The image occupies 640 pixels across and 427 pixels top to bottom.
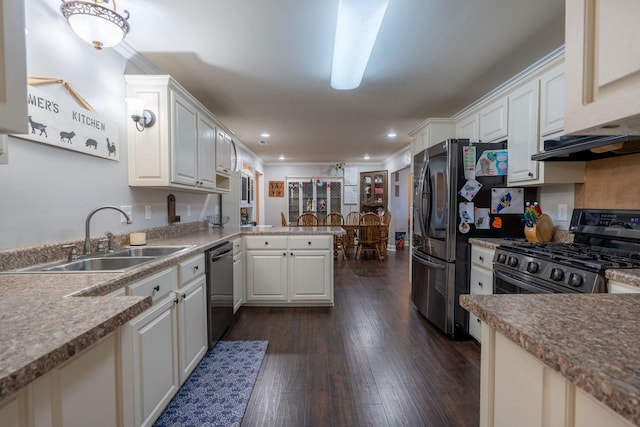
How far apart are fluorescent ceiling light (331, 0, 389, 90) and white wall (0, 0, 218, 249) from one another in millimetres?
1591

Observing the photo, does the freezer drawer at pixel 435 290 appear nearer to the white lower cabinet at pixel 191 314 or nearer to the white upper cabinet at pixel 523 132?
the white upper cabinet at pixel 523 132

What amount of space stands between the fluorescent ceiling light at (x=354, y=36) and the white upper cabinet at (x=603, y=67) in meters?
1.00

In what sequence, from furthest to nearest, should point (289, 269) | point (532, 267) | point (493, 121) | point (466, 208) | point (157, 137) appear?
point (289, 269) → point (493, 121) → point (466, 208) → point (157, 137) → point (532, 267)

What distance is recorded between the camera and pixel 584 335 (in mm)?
572

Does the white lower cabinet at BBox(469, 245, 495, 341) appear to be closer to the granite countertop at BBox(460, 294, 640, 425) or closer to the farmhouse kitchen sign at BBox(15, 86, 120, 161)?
the granite countertop at BBox(460, 294, 640, 425)

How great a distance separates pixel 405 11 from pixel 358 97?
4.37 feet

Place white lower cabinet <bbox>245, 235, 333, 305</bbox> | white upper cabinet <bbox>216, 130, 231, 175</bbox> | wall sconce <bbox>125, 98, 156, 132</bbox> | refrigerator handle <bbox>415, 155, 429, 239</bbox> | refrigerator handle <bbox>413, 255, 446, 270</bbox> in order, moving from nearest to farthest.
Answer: wall sconce <bbox>125, 98, 156, 132</bbox>, refrigerator handle <bbox>413, 255, 446, 270</bbox>, refrigerator handle <bbox>415, 155, 429, 239</bbox>, white lower cabinet <bbox>245, 235, 333, 305</bbox>, white upper cabinet <bbox>216, 130, 231, 175</bbox>

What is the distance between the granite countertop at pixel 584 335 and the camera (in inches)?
16.3

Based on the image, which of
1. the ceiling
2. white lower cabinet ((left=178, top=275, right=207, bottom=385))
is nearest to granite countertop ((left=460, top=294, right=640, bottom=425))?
white lower cabinet ((left=178, top=275, right=207, bottom=385))

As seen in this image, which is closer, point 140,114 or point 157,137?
point 140,114

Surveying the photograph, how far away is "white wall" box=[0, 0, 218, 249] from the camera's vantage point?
131cm

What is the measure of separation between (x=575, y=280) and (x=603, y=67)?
3.88 feet

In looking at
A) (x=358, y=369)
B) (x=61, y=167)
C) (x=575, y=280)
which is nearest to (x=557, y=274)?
(x=575, y=280)

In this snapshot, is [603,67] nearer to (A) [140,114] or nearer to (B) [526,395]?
(B) [526,395]
